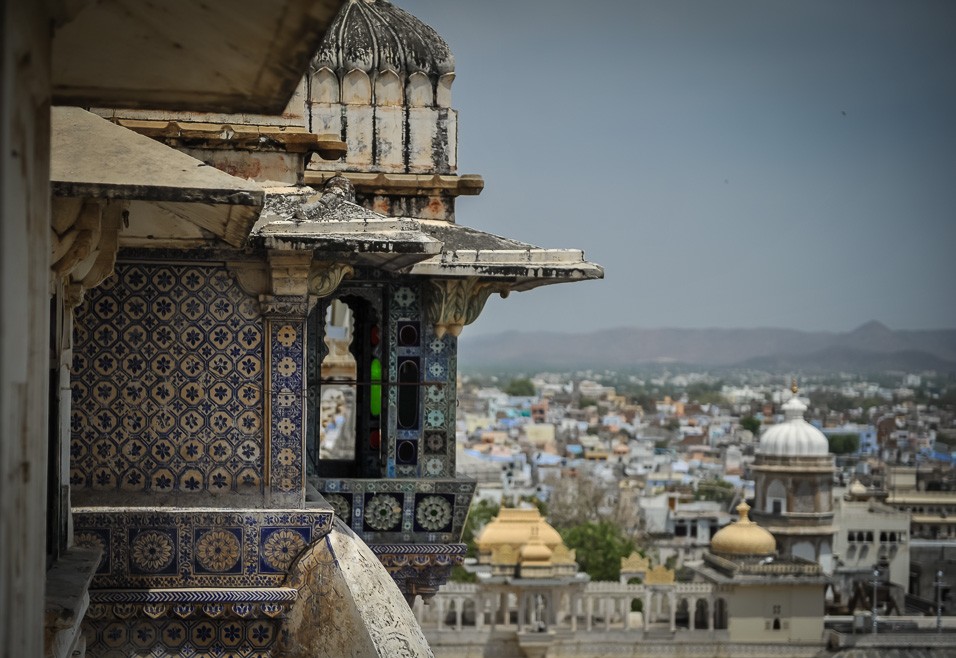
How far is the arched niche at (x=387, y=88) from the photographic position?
29.0ft

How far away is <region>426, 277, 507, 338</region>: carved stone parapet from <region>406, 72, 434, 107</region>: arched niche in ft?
4.84

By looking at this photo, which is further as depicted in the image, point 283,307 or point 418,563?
point 418,563

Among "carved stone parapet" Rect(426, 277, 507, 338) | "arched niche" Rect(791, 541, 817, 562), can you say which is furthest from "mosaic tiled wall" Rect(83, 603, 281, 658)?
"arched niche" Rect(791, 541, 817, 562)

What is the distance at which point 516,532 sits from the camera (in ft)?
120

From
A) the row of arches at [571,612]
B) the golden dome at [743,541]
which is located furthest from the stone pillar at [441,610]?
the golden dome at [743,541]

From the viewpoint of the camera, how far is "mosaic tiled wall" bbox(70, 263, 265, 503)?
6039 mm

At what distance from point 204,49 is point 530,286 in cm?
487

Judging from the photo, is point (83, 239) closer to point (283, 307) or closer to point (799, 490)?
point (283, 307)

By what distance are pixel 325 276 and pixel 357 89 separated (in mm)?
2839

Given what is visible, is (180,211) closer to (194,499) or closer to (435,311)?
(194,499)

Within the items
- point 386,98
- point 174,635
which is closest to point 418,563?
point 174,635

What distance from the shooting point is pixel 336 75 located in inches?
348

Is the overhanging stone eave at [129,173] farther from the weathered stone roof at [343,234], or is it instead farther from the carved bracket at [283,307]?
the carved bracket at [283,307]

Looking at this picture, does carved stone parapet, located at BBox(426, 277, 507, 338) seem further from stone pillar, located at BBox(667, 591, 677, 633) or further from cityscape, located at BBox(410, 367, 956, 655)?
stone pillar, located at BBox(667, 591, 677, 633)
